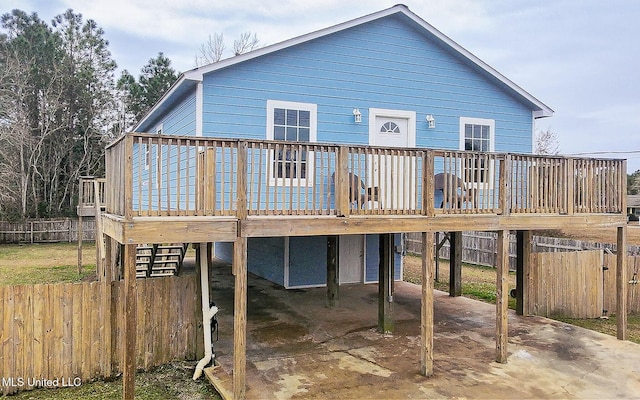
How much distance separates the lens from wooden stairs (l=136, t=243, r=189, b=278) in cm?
A: 991

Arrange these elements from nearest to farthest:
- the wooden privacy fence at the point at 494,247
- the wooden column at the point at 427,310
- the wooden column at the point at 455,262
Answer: the wooden column at the point at 427,310 → the wooden column at the point at 455,262 → the wooden privacy fence at the point at 494,247

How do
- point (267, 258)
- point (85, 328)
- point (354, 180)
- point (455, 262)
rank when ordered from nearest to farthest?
point (85, 328) < point (354, 180) < point (455, 262) < point (267, 258)

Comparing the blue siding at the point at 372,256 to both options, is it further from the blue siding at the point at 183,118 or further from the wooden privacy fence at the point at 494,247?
the blue siding at the point at 183,118

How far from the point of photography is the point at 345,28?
10273 millimetres

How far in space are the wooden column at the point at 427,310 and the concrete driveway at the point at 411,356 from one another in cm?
Answer: 22

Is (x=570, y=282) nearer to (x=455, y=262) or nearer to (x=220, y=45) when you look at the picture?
(x=455, y=262)

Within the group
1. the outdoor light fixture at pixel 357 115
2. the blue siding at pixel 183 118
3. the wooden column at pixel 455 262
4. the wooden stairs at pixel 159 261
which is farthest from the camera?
the wooden column at pixel 455 262

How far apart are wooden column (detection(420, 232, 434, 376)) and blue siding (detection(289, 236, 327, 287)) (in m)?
6.27

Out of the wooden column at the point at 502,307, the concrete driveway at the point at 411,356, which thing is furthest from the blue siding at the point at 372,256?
the wooden column at the point at 502,307

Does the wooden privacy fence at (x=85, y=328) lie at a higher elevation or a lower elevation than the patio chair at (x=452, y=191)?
lower

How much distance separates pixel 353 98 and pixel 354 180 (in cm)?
409

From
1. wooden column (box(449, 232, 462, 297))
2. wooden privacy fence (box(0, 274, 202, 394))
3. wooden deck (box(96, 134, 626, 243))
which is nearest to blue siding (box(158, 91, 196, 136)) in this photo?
wooden deck (box(96, 134, 626, 243))

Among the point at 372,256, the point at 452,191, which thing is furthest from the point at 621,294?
the point at 372,256

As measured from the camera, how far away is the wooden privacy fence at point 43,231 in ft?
81.8
